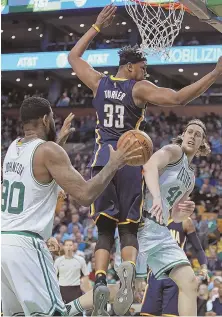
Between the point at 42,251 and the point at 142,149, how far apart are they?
0.89 meters

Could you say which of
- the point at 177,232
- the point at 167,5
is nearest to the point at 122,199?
the point at 177,232

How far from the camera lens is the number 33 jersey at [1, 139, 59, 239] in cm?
416

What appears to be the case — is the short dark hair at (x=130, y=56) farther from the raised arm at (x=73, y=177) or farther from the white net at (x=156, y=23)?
the raised arm at (x=73, y=177)

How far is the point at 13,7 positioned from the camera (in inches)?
632

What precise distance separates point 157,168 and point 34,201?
141 cm

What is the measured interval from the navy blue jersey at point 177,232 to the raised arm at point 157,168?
1.25 meters

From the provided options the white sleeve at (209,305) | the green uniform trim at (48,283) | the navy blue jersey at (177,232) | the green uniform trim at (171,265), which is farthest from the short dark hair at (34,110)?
the white sleeve at (209,305)

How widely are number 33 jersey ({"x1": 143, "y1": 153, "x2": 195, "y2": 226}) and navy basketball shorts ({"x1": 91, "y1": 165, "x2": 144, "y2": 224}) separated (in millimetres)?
676

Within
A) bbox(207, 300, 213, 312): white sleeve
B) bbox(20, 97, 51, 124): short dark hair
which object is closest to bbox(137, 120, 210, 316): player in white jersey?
bbox(20, 97, 51, 124): short dark hair

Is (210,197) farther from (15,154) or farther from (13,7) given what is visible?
(15,154)

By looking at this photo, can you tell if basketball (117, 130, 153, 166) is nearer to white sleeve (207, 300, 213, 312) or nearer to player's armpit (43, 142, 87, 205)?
player's armpit (43, 142, 87, 205)

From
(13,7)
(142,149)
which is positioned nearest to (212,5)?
(142,149)

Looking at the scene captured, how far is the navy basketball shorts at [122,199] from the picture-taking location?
5047 millimetres

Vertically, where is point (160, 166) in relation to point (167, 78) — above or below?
below
